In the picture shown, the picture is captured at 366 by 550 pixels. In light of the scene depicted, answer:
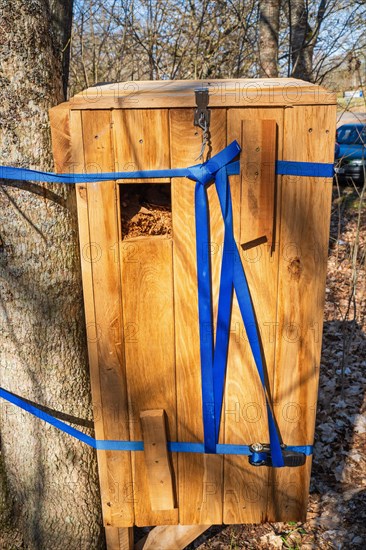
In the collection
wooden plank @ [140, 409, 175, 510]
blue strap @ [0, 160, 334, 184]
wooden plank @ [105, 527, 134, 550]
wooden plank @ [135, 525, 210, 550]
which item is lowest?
wooden plank @ [135, 525, 210, 550]

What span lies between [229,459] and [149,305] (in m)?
0.73

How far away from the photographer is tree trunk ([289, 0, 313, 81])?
6004mm

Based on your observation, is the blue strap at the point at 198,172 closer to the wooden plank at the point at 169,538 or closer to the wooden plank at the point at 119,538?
the wooden plank at the point at 119,538

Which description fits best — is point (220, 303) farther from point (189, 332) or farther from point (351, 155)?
point (351, 155)

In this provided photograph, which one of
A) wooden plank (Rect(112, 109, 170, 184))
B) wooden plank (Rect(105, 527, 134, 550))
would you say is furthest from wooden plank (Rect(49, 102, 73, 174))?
wooden plank (Rect(105, 527, 134, 550))

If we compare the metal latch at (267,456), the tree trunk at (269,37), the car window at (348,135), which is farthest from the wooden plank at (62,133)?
the car window at (348,135)

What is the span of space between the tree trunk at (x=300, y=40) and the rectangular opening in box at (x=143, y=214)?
15.3 ft

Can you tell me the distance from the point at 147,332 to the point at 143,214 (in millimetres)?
449

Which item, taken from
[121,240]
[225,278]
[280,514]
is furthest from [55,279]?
[280,514]

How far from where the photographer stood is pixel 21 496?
7.69 feet

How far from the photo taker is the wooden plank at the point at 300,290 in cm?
171

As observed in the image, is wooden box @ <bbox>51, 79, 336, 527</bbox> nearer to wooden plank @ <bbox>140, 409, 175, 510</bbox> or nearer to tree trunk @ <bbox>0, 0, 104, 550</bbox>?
wooden plank @ <bbox>140, 409, 175, 510</bbox>

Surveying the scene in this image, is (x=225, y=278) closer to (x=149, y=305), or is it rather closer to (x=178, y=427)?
(x=149, y=305)

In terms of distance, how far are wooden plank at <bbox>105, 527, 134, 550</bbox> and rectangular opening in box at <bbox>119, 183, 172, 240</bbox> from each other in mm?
1367
